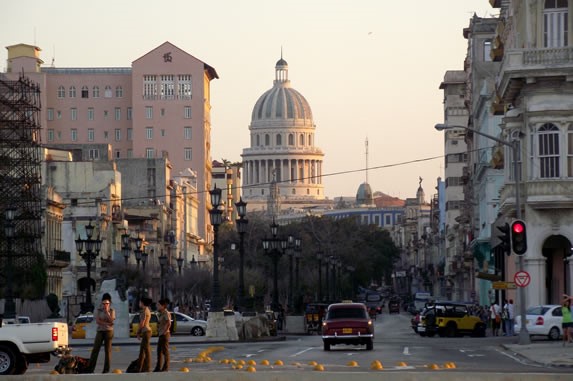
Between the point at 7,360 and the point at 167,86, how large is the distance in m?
148

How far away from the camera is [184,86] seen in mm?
182500

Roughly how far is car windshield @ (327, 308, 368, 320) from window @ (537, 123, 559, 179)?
39.2 ft

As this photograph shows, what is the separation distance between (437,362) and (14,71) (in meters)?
122

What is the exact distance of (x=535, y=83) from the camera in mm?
61031

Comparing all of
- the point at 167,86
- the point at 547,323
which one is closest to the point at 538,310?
the point at 547,323

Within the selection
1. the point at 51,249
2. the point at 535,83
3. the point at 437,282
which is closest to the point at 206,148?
the point at 437,282

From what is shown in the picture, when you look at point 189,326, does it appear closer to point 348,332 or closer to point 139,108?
point 348,332

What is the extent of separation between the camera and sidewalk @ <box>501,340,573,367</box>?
128 feet

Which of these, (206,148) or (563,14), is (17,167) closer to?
(563,14)

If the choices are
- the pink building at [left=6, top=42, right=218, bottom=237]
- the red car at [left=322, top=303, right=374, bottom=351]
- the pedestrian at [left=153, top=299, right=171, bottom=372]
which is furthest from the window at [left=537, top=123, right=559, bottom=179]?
the pink building at [left=6, top=42, right=218, bottom=237]

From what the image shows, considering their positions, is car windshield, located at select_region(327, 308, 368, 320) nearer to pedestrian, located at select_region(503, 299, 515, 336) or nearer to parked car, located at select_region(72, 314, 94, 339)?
pedestrian, located at select_region(503, 299, 515, 336)

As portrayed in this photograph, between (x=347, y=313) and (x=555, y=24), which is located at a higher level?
(x=555, y=24)

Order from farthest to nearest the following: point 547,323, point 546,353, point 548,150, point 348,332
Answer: point 548,150, point 547,323, point 348,332, point 546,353

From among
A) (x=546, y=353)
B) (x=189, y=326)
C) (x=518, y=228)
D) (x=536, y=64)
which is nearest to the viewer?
(x=546, y=353)
